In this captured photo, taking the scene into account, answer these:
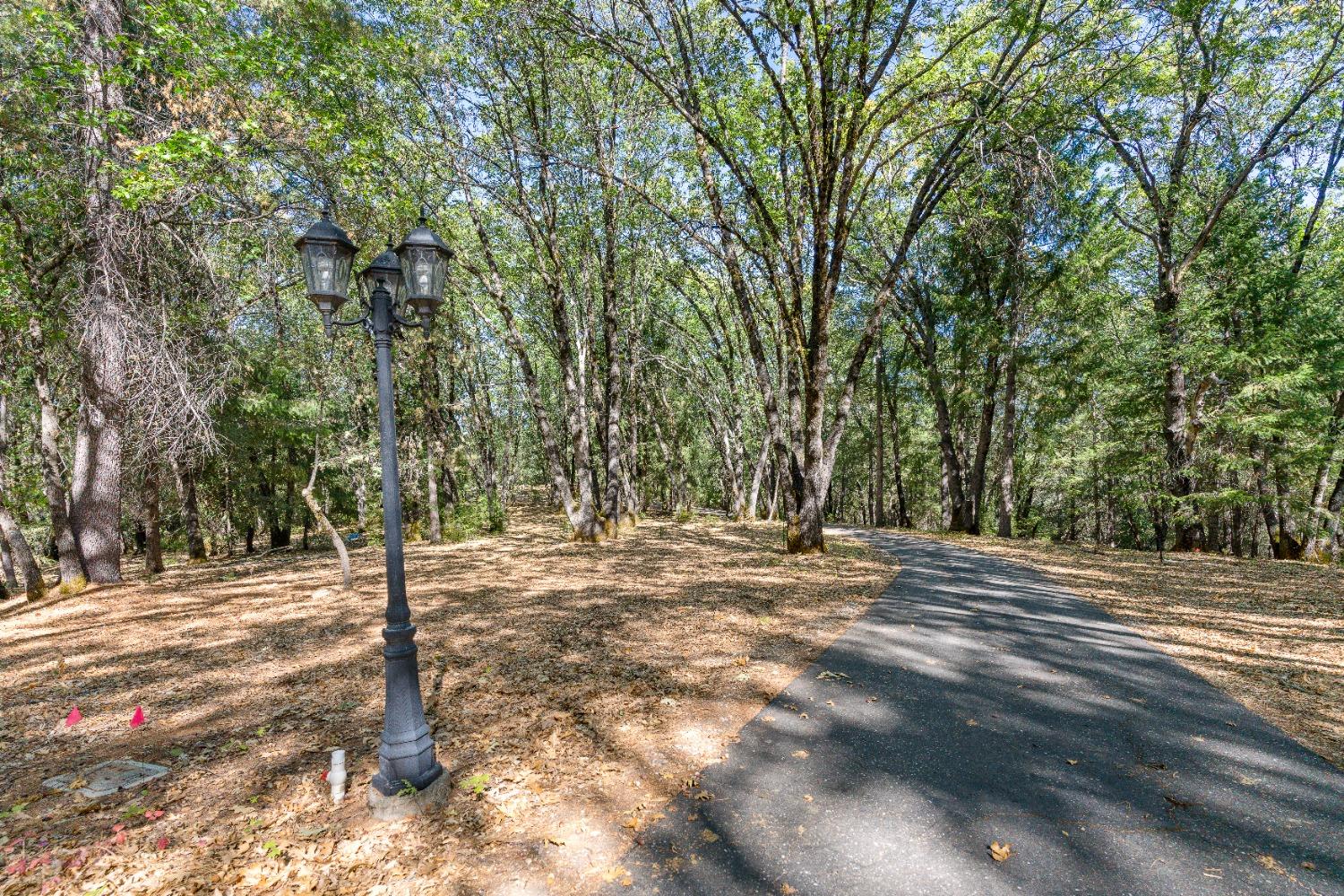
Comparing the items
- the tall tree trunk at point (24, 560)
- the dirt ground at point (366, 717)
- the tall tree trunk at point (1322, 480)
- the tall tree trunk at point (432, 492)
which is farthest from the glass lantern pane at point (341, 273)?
the tall tree trunk at point (1322, 480)

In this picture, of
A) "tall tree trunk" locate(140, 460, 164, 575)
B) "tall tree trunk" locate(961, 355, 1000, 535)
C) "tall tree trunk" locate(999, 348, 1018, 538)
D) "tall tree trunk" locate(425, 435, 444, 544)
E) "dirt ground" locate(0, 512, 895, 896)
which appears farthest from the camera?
"tall tree trunk" locate(961, 355, 1000, 535)

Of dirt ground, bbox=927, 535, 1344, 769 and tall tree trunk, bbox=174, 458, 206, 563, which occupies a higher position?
tall tree trunk, bbox=174, 458, 206, 563

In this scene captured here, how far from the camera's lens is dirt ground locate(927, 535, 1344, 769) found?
4.40 meters

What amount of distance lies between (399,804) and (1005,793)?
148 inches

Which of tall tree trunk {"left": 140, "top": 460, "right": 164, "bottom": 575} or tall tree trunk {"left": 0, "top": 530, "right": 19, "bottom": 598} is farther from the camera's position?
tall tree trunk {"left": 140, "top": 460, "right": 164, "bottom": 575}

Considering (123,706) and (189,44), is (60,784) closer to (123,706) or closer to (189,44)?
(123,706)

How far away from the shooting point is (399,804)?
10.5 feet

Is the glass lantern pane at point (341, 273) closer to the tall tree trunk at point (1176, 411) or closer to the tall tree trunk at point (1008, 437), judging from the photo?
the tall tree trunk at point (1176, 411)

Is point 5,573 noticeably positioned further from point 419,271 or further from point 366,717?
point 419,271

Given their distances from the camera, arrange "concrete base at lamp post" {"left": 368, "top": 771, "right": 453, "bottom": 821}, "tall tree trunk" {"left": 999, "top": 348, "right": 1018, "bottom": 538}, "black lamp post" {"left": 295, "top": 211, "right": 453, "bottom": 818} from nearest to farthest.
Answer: "concrete base at lamp post" {"left": 368, "top": 771, "right": 453, "bottom": 821}, "black lamp post" {"left": 295, "top": 211, "right": 453, "bottom": 818}, "tall tree trunk" {"left": 999, "top": 348, "right": 1018, "bottom": 538}

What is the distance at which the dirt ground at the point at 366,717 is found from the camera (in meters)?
2.87

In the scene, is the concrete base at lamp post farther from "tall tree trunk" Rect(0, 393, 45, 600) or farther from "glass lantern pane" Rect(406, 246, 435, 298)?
"tall tree trunk" Rect(0, 393, 45, 600)

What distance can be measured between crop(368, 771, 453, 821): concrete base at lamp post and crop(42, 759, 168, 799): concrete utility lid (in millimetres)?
1845

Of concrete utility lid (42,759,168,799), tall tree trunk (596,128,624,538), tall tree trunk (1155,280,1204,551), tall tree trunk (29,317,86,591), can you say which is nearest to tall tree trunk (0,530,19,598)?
tall tree trunk (29,317,86,591)
